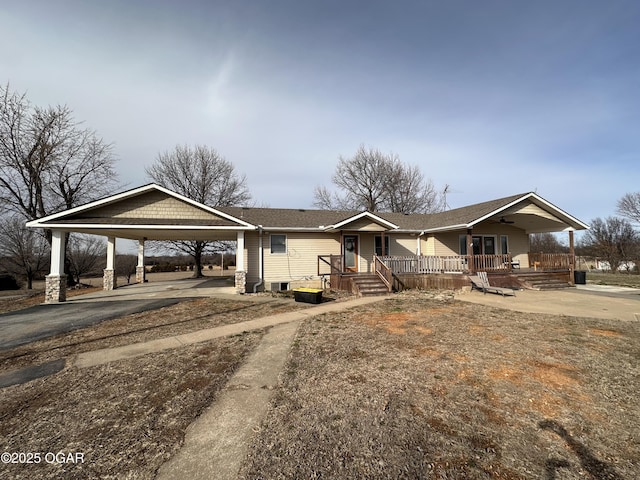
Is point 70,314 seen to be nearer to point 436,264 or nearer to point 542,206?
point 436,264

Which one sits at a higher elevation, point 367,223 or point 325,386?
point 367,223

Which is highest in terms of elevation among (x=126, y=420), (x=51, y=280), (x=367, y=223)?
(x=367, y=223)

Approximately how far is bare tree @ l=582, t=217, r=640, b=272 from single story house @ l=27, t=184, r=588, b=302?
931 inches

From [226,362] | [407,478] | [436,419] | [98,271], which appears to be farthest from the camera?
[98,271]

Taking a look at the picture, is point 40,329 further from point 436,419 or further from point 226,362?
point 436,419

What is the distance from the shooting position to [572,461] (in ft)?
8.29

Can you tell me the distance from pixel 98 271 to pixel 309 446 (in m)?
34.4

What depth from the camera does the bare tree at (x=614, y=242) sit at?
31.4 m

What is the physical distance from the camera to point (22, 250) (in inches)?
951

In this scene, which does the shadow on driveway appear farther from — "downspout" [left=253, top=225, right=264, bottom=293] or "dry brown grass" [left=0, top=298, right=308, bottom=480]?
"downspout" [left=253, top=225, right=264, bottom=293]

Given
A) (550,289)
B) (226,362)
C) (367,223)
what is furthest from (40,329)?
(550,289)

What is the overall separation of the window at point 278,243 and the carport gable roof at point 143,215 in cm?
222

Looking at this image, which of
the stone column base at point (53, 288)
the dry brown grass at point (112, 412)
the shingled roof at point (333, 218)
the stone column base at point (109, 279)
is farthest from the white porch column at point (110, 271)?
the dry brown grass at point (112, 412)

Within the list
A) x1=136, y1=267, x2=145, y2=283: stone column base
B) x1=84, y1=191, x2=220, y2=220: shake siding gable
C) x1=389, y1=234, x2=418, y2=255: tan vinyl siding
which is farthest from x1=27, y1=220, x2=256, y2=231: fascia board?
x1=389, y1=234, x2=418, y2=255: tan vinyl siding
